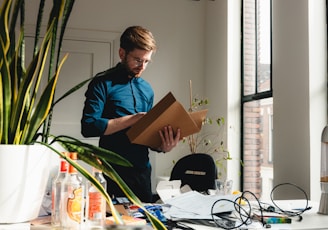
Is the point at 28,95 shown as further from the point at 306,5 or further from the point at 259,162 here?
the point at 259,162

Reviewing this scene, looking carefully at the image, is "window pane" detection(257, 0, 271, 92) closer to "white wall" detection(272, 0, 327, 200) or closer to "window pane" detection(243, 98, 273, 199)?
"window pane" detection(243, 98, 273, 199)

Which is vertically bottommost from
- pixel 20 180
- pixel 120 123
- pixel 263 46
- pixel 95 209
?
pixel 95 209

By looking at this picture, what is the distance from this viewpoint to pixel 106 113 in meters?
2.19

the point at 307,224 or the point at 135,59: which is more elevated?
the point at 135,59

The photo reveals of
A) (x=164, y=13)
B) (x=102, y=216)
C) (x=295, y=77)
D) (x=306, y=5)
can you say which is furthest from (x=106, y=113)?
(x=164, y=13)

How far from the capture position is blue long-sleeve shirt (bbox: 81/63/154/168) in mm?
2059

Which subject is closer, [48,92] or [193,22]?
[48,92]

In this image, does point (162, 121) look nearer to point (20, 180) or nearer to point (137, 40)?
point (137, 40)

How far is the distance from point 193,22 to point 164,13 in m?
0.36

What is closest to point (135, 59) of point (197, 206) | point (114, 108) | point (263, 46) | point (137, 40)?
point (137, 40)

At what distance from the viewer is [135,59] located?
2164mm

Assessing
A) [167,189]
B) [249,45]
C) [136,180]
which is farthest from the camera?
[249,45]

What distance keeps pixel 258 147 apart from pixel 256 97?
1.62ft

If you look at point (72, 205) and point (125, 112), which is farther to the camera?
point (125, 112)
